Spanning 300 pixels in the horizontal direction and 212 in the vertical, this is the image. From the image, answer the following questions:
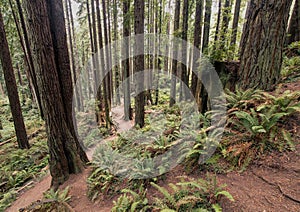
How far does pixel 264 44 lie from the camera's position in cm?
400

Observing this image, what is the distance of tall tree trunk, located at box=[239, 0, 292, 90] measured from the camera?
383 centimetres

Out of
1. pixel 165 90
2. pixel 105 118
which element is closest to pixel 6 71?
pixel 105 118

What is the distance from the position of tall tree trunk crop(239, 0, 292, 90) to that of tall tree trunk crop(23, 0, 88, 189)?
4.89 meters

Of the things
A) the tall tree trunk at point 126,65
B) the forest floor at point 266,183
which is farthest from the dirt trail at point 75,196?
the tall tree trunk at point 126,65

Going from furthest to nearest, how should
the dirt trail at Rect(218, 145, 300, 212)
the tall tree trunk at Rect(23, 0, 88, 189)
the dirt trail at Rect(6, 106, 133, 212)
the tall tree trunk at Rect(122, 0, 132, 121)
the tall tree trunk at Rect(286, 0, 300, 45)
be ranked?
1. the tall tree trunk at Rect(122, 0, 132, 121)
2. the tall tree trunk at Rect(286, 0, 300, 45)
3. the tall tree trunk at Rect(23, 0, 88, 189)
4. the dirt trail at Rect(6, 106, 133, 212)
5. the dirt trail at Rect(218, 145, 300, 212)

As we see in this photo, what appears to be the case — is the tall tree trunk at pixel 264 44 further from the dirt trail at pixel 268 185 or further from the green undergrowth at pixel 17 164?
the green undergrowth at pixel 17 164

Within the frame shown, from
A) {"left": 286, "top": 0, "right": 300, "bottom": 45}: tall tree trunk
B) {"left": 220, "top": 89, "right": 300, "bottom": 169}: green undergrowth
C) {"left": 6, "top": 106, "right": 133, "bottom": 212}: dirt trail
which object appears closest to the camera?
{"left": 220, "top": 89, "right": 300, "bottom": 169}: green undergrowth

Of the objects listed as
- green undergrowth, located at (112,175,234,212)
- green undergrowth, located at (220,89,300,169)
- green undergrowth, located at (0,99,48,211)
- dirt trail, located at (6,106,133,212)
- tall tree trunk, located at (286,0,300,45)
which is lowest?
green undergrowth, located at (0,99,48,211)

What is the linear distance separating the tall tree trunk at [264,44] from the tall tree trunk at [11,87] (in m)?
9.66

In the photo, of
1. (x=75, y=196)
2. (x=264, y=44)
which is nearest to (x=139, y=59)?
(x=264, y=44)

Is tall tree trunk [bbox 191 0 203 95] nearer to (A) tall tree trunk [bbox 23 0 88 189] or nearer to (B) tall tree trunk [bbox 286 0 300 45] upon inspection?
(B) tall tree trunk [bbox 286 0 300 45]

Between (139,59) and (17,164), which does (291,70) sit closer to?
(139,59)

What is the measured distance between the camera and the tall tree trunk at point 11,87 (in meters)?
7.43

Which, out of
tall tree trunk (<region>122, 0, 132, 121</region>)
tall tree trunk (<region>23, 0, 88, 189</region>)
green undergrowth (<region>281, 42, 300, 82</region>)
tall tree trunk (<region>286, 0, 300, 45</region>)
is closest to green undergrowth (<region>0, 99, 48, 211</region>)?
tall tree trunk (<region>23, 0, 88, 189</region>)
